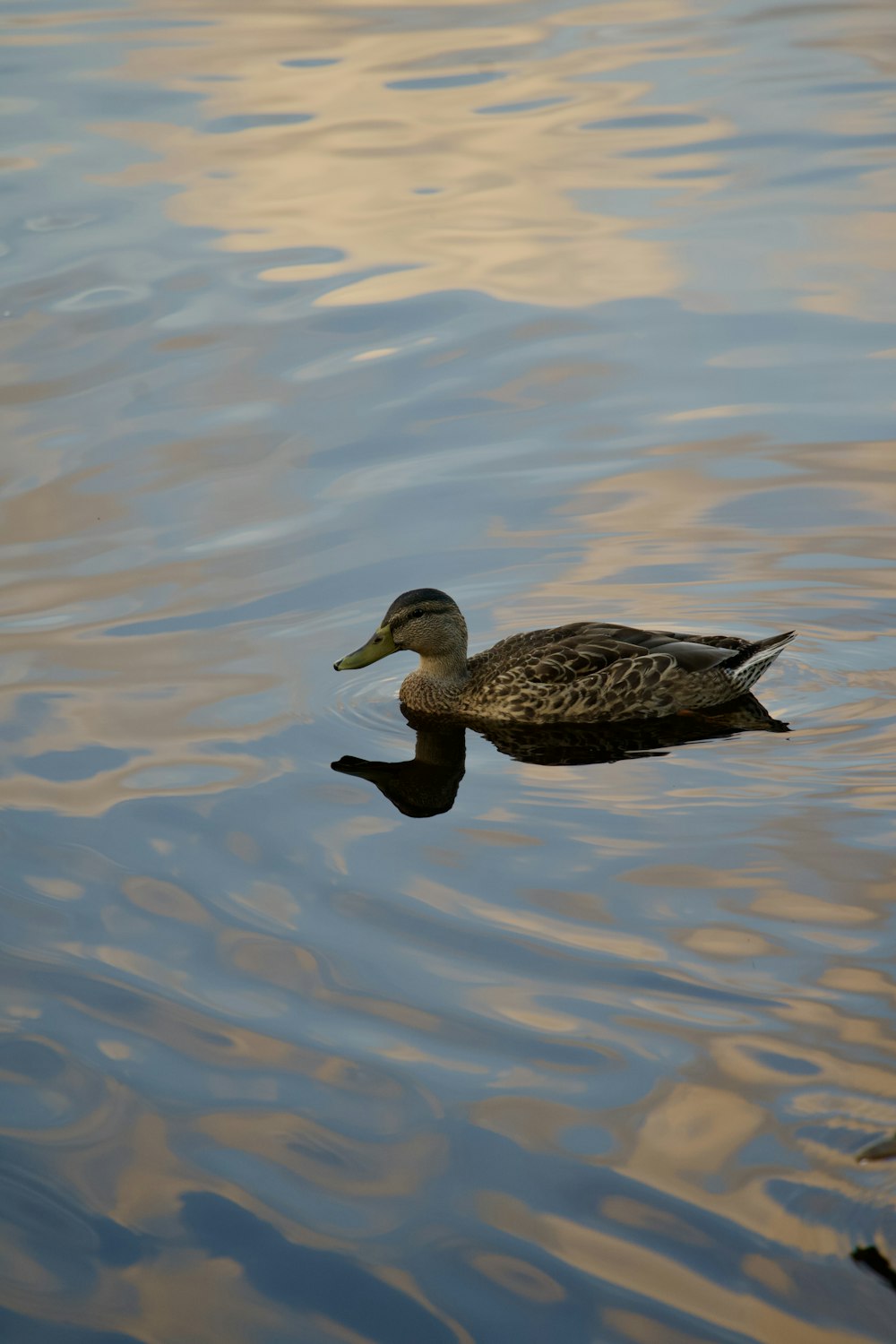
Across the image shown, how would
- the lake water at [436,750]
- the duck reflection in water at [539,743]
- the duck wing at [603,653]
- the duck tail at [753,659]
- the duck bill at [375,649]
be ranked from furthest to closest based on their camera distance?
the duck bill at [375,649] → the duck wing at [603,653] → the duck tail at [753,659] → the duck reflection in water at [539,743] → the lake water at [436,750]

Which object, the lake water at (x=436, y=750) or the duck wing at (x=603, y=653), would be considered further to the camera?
the duck wing at (x=603, y=653)

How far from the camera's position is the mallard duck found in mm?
9047

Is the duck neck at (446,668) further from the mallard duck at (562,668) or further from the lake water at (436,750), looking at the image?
the lake water at (436,750)

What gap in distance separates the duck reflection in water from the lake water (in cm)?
5

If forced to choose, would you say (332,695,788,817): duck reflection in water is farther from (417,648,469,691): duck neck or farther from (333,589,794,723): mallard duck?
(417,648,469,691): duck neck

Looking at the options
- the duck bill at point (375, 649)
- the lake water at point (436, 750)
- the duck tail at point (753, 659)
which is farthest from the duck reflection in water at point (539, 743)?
the duck bill at point (375, 649)

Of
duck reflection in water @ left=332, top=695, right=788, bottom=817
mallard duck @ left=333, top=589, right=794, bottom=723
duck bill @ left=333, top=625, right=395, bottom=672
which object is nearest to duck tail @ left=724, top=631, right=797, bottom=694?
mallard duck @ left=333, top=589, right=794, bottom=723

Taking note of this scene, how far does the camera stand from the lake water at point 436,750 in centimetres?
518

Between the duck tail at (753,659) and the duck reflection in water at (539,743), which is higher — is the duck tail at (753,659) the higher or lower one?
the higher one

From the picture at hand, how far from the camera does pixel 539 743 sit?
8945 millimetres

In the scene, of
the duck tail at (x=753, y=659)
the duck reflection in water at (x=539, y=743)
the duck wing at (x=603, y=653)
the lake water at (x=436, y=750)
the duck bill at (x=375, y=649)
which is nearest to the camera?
the lake water at (x=436, y=750)

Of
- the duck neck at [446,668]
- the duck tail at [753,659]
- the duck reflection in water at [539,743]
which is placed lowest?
the duck reflection in water at [539,743]

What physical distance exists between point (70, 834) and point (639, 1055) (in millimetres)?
3084

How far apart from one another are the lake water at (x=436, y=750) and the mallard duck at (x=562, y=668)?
1.04 feet
